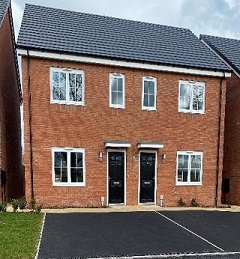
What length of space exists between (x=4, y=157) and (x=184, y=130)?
28.2ft

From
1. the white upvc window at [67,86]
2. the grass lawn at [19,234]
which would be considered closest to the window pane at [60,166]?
the grass lawn at [19,234]

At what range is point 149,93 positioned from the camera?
11430 mm

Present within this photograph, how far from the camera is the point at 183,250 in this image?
5.86 metres

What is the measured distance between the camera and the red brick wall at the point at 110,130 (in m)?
10.1

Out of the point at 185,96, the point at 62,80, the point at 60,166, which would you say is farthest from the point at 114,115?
the point at 185,96

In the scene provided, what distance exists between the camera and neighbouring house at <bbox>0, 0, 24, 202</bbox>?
1183 cm

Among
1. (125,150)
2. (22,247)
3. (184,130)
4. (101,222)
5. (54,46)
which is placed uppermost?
(54,46)

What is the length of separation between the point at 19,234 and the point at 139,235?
3117 mm

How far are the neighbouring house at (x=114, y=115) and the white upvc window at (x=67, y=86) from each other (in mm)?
41

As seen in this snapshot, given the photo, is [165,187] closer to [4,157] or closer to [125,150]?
[125,150]

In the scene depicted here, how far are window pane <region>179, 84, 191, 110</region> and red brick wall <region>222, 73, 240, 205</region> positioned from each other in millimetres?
3032

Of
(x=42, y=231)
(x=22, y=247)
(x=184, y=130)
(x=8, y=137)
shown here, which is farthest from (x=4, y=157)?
(x=184, y=130)

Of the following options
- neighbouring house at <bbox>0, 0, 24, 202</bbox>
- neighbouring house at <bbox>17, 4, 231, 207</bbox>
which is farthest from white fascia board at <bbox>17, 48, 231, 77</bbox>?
neighbouring house at <bbox>0, 0, 24, 202</bbox>

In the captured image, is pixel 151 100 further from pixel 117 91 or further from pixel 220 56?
pixel 220 56
